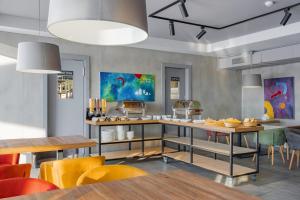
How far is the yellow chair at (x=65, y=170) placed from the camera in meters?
2.21

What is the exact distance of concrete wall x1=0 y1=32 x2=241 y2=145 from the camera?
5.38 meters

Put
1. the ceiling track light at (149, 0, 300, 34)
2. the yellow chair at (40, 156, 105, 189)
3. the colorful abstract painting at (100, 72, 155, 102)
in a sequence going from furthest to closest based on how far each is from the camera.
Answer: the colorful abstract painting at (100, 72, 155, 102) → the ceiling track light at (149, 0, 300, 34) → the yellow chair at (40, 156, 105, 189)

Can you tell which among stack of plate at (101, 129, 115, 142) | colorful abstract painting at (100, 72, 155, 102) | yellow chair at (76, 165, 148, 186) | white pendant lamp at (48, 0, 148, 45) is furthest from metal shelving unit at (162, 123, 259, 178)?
white pendant lamp at (48, 0, 148, 45)

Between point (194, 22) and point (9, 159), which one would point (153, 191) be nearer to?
point (9, 159)

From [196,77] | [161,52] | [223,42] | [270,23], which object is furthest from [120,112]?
[270,23]

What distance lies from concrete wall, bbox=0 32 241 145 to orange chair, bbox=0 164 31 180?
321 cm

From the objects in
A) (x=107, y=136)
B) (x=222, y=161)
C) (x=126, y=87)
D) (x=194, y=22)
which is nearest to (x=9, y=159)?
(x=107, y=136)

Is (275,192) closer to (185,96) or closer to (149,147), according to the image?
(149,147)

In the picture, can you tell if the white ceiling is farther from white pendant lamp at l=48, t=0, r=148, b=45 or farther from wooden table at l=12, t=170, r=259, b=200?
wooden table at l=12, t=170, r=259, b=200

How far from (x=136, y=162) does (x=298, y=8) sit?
4144 millimetres

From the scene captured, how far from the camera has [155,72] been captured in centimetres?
678

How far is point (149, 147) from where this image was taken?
6.43 metres

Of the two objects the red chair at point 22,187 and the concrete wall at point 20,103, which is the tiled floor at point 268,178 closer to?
the concrete wall at point 20,103

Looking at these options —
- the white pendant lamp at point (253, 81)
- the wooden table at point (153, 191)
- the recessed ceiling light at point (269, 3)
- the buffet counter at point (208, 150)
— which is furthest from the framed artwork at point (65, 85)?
the wooden table at point (153, 191)
